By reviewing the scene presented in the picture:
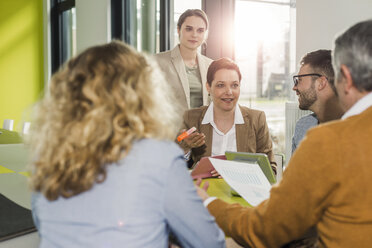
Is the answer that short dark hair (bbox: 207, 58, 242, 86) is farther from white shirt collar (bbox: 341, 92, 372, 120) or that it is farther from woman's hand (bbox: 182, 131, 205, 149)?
white shirt collar (bbox: 341, 92, 372, 120)

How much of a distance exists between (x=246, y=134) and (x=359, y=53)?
1.29m

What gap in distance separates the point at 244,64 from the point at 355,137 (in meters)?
2.85

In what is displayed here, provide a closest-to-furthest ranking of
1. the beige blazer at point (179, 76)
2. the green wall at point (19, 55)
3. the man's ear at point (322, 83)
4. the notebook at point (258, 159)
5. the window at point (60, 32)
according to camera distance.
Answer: the notebook at point (258, 159)
the man's ear at point (322, 83)
the beige blazer at point (179, 76)
the green wall at point (19, 55)
the window at point (60, 32)

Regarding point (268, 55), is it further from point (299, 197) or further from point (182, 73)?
point (299, 197)

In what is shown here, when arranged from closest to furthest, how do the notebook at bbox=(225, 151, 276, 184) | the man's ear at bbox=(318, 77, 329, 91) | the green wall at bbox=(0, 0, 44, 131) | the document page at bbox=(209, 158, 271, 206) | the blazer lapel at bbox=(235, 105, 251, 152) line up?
1. the document page at bbox=(209, 158, 271, 206)
2. the notebook at bbox=(225, 151, 276, 184)
3. the man's ear at bbox=(318, 77, 329, 91)
4. the blazer lapel at bbox=(235, 105, 251, 152)
5. the green wall at bbox=(0, 0, 44, 131)

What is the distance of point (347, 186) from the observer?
35.5 inches

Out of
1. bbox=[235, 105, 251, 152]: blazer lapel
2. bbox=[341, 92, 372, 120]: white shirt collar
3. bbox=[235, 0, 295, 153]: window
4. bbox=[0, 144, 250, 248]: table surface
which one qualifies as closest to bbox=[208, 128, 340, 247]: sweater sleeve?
bbox=[341, 92, 372, 120]: white shirt collar

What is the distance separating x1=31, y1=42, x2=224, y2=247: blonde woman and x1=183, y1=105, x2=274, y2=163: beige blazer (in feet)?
4.32

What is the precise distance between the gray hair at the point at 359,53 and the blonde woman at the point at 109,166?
1.63 ft

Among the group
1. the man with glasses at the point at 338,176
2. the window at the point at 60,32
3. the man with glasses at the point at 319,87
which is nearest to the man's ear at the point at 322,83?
the man with glasses at the point at 319,87

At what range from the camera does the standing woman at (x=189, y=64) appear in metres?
2.93

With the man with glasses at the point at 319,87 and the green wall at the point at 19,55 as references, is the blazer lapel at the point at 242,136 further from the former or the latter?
the green wall at the point at 19,55

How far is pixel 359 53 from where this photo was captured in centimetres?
97

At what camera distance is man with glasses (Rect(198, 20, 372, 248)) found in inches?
35.3
